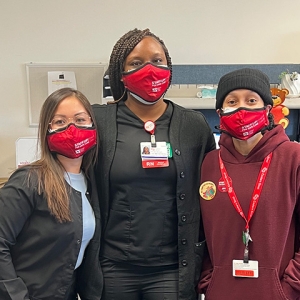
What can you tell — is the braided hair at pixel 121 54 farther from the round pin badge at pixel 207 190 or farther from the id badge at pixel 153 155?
the round pin badge at pixel 207 190

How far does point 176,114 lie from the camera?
1621 millimetres

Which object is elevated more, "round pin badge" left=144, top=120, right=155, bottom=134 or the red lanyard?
"round pin badge" left=144, top=120, right=155, bottom=134

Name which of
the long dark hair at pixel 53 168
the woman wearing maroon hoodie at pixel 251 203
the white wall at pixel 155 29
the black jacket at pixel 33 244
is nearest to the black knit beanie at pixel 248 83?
the woman wearing maroon hoodie at pixel 251 203

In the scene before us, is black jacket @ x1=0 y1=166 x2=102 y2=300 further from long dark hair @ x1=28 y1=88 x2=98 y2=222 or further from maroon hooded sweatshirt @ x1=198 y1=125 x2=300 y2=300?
maroon hooded sweatshirt @ x1=198 y1=125 x2=300 y2=300

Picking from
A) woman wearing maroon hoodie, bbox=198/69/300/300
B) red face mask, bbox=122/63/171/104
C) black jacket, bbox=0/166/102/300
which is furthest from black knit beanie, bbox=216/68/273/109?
black jacket, bbox=0/166/102/300

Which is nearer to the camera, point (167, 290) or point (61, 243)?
point (61, 243)

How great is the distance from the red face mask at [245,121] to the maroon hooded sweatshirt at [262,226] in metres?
0.05

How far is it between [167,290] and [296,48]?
2.93m

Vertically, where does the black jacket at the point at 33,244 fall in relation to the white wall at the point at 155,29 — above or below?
below

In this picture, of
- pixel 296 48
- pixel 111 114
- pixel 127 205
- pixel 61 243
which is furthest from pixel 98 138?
pixel 296 48

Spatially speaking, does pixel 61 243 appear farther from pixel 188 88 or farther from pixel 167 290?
pixel 188 88

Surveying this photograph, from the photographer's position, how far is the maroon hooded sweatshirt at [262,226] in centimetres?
132

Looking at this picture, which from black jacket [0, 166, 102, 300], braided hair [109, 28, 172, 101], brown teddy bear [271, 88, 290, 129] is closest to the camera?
black jacket [0, 166, 102, 300]

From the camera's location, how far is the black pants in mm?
1494
